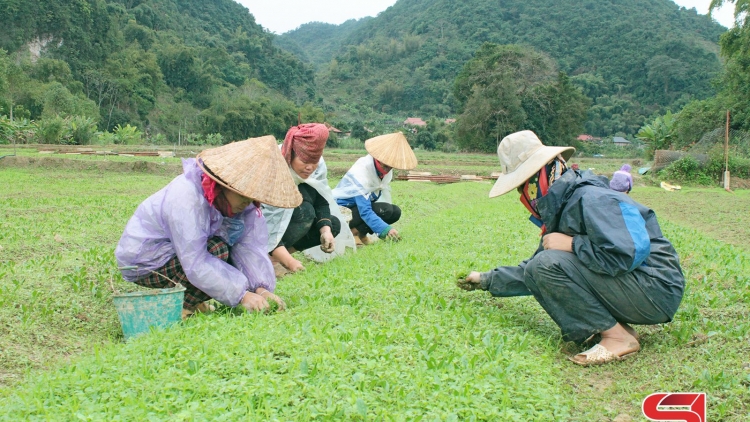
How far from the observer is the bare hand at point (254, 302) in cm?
429

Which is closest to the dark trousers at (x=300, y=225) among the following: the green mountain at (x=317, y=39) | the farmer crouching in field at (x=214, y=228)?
the farmer crouching in field at (x=214, y=228)

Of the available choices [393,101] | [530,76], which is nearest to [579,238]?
[530,76]

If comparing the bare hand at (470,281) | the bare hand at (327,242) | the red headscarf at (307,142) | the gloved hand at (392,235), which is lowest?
the gloved hand at (392,235)

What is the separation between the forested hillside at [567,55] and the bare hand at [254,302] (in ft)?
231

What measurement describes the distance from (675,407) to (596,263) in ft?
4.01

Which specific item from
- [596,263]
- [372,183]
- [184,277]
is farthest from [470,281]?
[372,183]

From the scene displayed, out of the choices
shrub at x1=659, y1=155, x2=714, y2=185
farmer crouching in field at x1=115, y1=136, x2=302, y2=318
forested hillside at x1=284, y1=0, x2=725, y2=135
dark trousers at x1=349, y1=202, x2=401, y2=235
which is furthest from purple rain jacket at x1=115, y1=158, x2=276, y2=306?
forested hillside at x1=284, y1=0, x2=725, y2=135

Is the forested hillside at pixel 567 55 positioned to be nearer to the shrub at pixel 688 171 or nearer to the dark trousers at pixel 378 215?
the shrub at pixel 688 171

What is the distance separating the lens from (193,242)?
4145 millimetres

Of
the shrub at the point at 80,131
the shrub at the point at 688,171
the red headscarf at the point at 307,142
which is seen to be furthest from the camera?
the shrub at the point at 80,131

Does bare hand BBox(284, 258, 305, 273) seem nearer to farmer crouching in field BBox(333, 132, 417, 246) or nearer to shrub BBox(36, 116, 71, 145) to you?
farmer crouching in field BBox(333, 132, 417, 246)

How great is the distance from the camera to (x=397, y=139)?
802 centimetres

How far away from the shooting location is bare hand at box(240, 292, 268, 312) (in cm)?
429

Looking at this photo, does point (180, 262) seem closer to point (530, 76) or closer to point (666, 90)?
point (530, 76)
